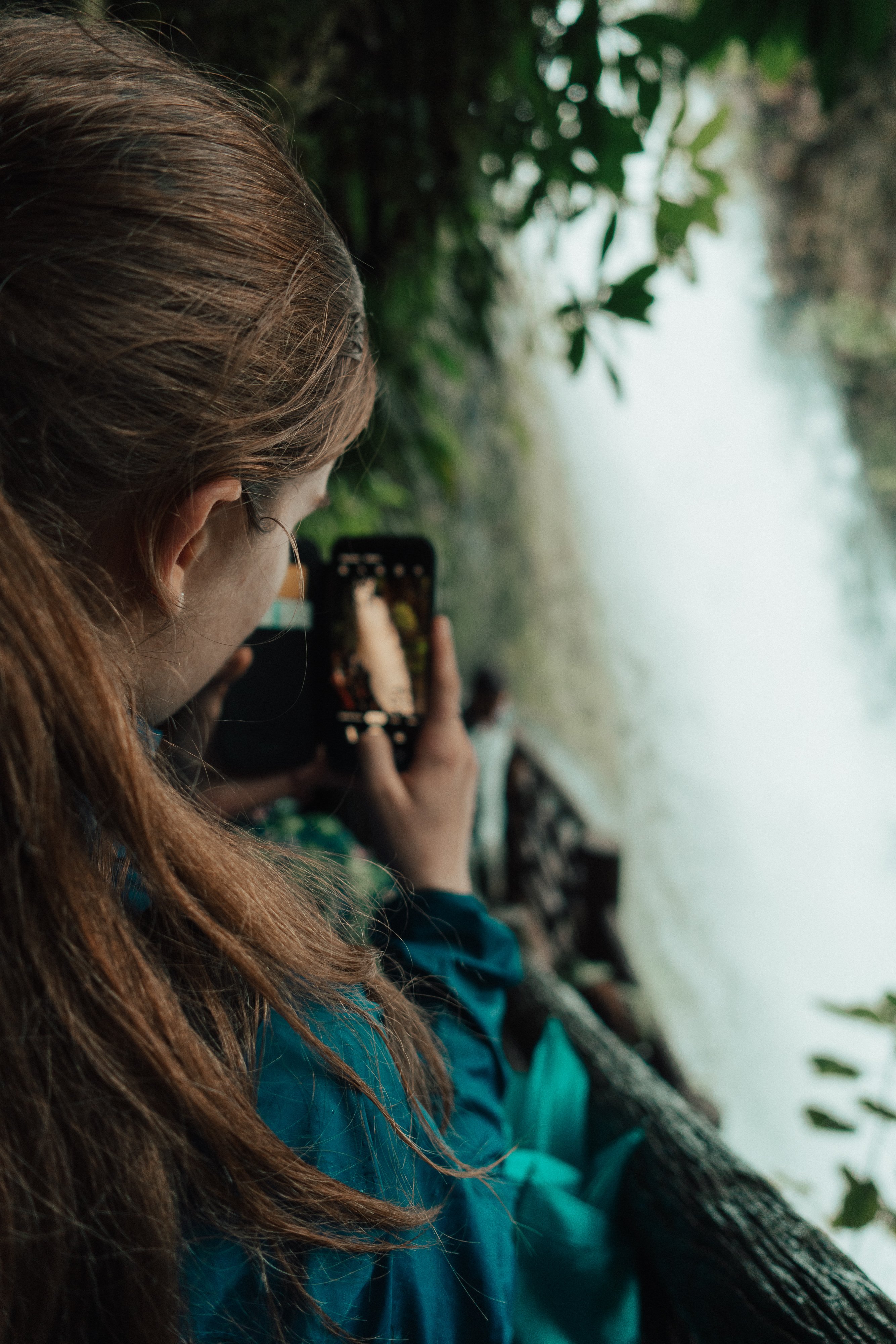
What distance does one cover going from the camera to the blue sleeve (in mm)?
564

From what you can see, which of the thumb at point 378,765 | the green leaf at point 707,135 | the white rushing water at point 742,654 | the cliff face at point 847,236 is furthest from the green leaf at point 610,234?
the cliff face at point 847,236

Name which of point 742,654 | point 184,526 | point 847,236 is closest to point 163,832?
point 184,526

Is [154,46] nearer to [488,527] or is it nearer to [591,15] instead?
[591,15]

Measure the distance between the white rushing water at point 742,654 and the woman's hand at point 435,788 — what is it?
3989 millimetres

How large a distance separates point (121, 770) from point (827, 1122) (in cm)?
79

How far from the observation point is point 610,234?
33.7 inches

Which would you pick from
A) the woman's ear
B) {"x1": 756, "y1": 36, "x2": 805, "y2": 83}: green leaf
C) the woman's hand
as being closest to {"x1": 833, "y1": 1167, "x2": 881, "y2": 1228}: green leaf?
the woman's hand

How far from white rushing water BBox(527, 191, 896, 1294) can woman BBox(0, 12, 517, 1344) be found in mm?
4182

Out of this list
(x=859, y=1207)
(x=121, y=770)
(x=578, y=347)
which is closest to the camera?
(x=121, y=770)

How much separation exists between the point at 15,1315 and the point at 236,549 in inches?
15.4

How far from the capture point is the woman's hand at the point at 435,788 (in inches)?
24.7

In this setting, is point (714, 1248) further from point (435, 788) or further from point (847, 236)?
point (847, 236)

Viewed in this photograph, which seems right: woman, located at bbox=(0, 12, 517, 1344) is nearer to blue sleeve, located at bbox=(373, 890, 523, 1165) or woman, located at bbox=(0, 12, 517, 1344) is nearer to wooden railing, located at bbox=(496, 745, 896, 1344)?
blue sleeve, located at bbox=(373, 890, 523, 1165)

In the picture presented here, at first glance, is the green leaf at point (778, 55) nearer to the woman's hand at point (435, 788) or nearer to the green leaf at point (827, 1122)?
the woman's hand at point (435, 788)
